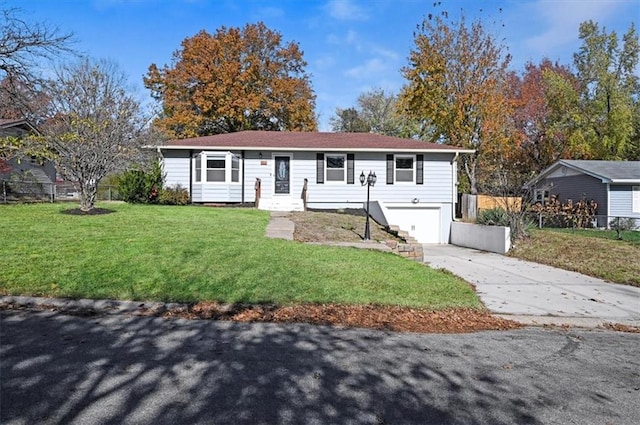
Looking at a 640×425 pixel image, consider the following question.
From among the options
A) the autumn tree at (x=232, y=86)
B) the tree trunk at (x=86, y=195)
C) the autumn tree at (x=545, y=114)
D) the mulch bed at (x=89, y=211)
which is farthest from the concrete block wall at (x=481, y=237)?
the autumn tree at (x=232, y=86)

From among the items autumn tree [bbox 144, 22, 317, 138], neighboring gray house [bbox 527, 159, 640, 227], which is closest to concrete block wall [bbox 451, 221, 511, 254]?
neighboring gray house [bbox 527, 159, 640, 227]

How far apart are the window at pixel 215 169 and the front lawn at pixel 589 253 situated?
1217 centimetres

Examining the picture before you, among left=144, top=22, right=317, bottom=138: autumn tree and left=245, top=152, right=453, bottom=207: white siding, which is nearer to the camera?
left=245, top=152, right=453, bottom=207: white siding

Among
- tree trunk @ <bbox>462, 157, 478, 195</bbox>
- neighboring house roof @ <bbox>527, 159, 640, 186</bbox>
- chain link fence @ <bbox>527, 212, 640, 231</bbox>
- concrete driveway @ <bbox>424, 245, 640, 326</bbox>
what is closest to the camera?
concrete driveway @ <bbox>424, 245, 640, 326</bbox>

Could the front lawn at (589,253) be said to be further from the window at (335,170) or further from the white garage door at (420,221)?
the window at (335,170)

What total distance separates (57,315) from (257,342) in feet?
8.45

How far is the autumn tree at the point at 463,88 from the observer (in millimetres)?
26797

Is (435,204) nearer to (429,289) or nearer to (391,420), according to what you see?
(429,289)

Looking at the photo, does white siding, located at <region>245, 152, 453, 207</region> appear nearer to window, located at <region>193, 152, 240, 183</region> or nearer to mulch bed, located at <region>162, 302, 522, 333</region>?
window, located at <region>193, 152, 240, 183</region>

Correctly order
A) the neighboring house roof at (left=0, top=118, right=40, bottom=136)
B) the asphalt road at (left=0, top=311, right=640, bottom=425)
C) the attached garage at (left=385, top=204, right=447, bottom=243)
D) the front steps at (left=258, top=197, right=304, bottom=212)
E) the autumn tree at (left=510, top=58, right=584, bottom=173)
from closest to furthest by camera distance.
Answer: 1. the asphalt road at (left=0, top=311, right=640, bottom=425)
2. the front steps at (left=258, top=197, right=304, bottom=212)
3. the attached garage at (left=385, top=204, right=447, bottom=243)
4. the neighboring house roof at (left=0, top=118, right=40, bottom=136)
5. the autumn tree at (left=510, top=58, right=584, bottom=173)

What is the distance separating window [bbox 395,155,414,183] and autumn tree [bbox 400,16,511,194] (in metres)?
8.68

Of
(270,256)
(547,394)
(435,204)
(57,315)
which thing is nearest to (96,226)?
(270,256)

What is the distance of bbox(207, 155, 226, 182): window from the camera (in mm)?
19156

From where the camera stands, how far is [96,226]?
33.6 feet
